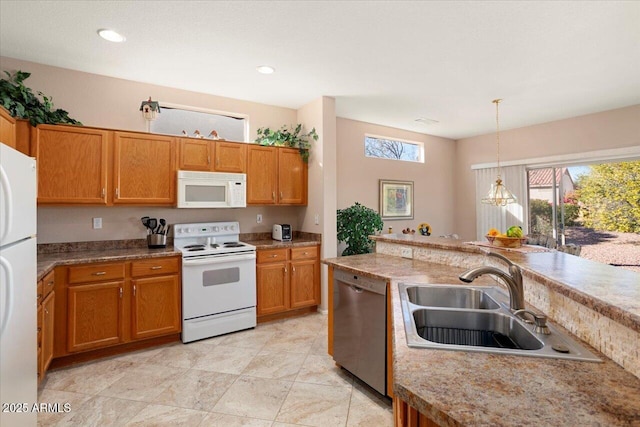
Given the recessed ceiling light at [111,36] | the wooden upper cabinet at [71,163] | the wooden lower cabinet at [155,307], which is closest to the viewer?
the recessed ceiling light at [111,36]

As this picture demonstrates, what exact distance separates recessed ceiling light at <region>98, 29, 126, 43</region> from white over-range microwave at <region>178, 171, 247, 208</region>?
1.25 metres

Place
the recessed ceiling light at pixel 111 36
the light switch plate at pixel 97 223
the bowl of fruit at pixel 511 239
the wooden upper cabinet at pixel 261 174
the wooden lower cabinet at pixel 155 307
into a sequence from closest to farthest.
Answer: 1. the bowl of fruit at pixel 511 239
2. the recessed ceiling light at pixel 111 36
3. the wooden lower cabinet at pixel 155 307
4. the light switch plate at pixel 97 223
5. the wooden upper cabinet at pixel 261 174

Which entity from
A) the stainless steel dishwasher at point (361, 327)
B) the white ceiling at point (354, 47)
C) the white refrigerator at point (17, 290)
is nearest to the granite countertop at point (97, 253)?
the white refrigerator at point (17, 290)

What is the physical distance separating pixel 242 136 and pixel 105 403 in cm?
308

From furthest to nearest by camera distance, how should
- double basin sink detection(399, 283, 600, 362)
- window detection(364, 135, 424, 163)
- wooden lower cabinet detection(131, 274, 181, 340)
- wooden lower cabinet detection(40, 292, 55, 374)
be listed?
window detection(364, 135, 424, 163)
wooden lower cabinet detection(131, 274, 181, 340)
wooden lower cabinet detection(40, 292, 55, 374)
double basin sink detection(399, 283, 600, 362)

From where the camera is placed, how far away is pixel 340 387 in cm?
236

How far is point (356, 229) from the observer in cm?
423

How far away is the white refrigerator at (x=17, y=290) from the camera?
1.27 meters

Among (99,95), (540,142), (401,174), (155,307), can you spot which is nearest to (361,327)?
(155,307)

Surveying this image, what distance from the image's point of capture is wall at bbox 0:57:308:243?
2.99 m

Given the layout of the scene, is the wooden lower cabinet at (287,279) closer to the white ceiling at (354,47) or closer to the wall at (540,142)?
the white ceiling at (354,47)

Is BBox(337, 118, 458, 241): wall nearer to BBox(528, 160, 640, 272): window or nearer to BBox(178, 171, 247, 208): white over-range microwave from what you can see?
BBox(528, 160, 640, 272): window

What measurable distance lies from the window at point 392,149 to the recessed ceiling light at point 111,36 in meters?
3.52

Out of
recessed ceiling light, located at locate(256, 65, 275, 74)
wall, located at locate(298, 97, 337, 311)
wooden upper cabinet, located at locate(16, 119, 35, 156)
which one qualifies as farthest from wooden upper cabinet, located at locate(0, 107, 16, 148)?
wall, located at locate(298, 97, 337, 311)
